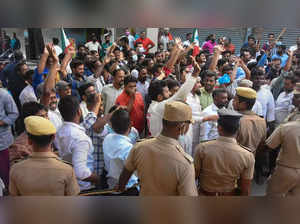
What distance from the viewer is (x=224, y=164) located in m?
1.71

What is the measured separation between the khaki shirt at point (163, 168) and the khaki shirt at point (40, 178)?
22cm

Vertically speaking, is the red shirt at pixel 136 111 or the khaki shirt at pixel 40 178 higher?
the khaki shirt at pixel 40 178

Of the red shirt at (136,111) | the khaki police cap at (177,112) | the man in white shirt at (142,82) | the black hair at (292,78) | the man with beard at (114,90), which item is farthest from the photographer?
the man in white shirt at (142,82)

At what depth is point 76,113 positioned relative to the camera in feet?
6.39

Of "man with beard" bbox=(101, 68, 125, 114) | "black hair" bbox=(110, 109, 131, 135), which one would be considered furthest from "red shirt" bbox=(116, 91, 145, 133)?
"black hair" bbox=(110, 109, 131, 135)

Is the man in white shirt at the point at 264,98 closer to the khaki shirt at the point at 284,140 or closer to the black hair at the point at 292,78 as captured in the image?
the black hair at the point at 292,78

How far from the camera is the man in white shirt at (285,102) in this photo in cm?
353

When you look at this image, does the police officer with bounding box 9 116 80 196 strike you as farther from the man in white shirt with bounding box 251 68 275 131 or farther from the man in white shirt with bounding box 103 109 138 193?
the man in white shirt with bounding box 251 68 275 131

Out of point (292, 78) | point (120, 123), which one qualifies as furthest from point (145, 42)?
point (120, 123)

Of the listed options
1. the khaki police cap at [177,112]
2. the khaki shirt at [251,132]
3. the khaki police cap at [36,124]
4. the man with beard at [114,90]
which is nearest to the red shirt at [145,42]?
the man with beard at [114,90]

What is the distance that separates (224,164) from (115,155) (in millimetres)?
694

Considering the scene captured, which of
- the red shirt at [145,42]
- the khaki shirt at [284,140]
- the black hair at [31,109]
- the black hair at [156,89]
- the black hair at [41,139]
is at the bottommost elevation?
the khaki shirt at [284,140]

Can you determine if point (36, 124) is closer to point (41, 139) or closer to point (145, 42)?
point (41, 139)
